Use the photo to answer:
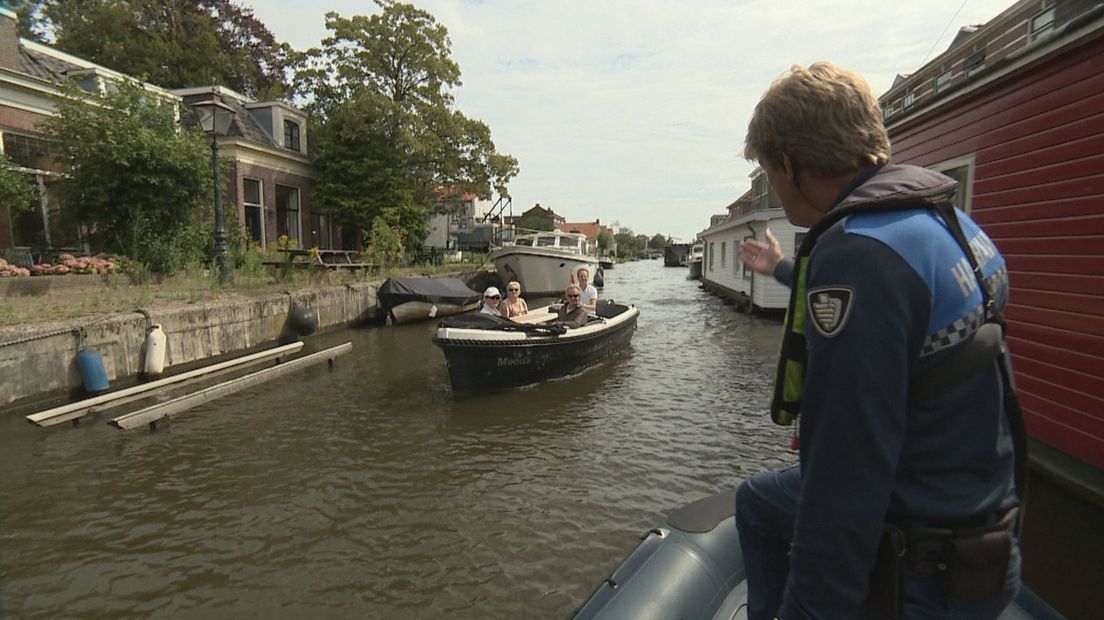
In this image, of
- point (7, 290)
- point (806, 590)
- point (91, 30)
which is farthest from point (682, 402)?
point (91, 30)

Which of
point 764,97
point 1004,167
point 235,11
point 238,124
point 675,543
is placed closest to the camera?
point 764,97

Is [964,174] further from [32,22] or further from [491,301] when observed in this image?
[32,22]

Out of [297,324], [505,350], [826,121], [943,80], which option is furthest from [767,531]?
[297,324]

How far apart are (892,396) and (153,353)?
10266 millimetres

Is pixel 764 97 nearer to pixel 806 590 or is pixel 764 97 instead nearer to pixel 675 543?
pixel 806 590

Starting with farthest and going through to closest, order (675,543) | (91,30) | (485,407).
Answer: (91,30), (485,407), (675,543)

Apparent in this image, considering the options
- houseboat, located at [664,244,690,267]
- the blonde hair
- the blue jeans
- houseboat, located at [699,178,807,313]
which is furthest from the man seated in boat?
houseboat, located at [664,244,690,267]

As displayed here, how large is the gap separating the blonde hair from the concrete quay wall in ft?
30.3

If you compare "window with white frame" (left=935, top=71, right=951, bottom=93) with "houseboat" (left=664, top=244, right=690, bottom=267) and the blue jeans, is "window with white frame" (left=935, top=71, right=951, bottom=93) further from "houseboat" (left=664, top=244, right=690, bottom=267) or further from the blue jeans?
"houseboat" (left=664, top=244, right=690, bottom=267)

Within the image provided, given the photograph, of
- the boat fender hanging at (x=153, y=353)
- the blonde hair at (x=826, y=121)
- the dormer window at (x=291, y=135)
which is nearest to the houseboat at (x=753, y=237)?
the blonde hair at (x=826, y=121)

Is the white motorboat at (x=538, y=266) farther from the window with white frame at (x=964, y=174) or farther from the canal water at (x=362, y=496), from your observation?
the window with white frame at (x=964, y=174)

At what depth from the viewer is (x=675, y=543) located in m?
2.78

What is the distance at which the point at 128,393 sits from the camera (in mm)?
7402

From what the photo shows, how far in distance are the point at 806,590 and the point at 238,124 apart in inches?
967
